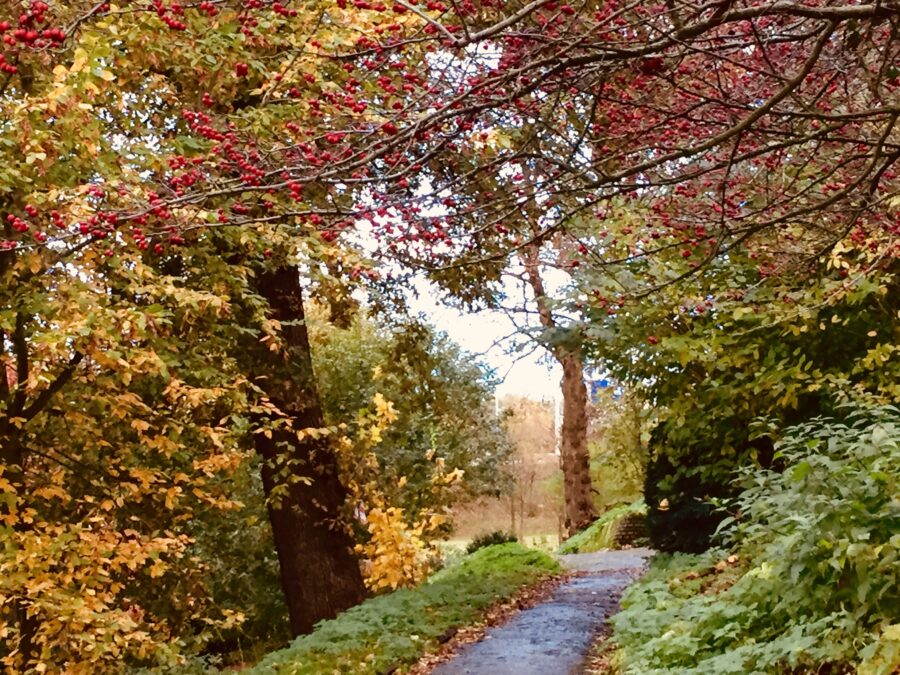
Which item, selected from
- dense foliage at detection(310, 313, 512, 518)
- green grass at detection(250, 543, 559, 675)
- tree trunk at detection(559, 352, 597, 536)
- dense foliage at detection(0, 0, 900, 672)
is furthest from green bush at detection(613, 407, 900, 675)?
tree trunk at detection(559, 352, 597, 536)

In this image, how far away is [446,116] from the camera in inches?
134

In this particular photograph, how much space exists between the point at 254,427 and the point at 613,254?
4.06 m

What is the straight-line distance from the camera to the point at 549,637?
8.38 metres

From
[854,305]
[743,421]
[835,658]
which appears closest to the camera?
[835,658]

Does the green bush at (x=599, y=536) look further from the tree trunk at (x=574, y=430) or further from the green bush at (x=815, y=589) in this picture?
the green bush at (x=815, y=589)

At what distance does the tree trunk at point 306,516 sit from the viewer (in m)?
9.11

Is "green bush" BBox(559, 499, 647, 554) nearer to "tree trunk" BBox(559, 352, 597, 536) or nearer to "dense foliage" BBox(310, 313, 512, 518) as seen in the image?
"tree trunk" BBox(559, 352, 597, 536)

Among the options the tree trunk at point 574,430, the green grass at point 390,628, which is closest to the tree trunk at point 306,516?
the green grass at point 390,628

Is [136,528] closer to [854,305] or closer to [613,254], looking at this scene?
[613,254]

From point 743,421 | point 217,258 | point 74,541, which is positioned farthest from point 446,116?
point 743,421

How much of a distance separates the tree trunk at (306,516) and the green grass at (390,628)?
55 cm

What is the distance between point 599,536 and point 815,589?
15.2 metres

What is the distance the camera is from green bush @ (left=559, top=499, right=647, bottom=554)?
19047 mm

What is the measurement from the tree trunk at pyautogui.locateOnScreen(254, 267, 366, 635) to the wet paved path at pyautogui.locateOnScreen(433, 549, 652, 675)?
5.96 ft
